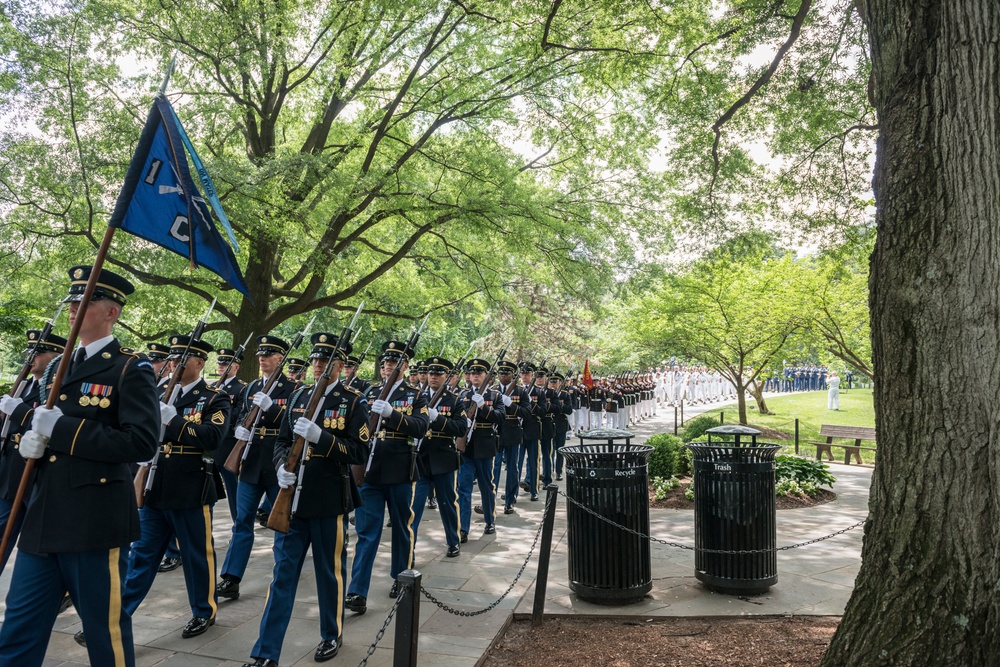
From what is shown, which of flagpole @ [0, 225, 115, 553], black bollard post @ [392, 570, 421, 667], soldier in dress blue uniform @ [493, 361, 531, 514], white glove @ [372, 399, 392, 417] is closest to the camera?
black bollard post @ [392, 570, 421, 667]

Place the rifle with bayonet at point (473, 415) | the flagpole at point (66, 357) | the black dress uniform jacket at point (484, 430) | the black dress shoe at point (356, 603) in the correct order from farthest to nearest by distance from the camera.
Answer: the black dress uniform jacket at point (484, 430)
the rifle with bayonet at point (473, 415)
the black dress shoe at point (356, 603)
the flagpole at point (66, 357)

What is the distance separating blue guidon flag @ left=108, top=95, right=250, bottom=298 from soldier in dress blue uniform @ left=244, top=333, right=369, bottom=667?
138cm

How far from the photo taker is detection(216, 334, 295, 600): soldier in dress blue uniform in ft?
21.0

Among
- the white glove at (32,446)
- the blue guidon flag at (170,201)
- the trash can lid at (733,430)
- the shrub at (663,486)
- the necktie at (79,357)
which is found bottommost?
the shrub at (663,486)

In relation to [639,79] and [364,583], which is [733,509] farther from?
[639,79]

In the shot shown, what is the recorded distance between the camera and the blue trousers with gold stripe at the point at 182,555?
210 inches

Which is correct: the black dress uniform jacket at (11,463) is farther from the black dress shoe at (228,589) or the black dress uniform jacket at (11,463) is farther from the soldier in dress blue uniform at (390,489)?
the soldier in dress blue uniform at (390,489)

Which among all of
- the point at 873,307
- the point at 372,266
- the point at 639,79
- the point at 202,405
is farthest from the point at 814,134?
the point at 372,266

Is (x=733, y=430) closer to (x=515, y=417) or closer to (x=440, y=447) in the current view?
(x=440, y=447)

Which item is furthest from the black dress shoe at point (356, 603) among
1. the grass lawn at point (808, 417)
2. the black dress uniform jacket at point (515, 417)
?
the grass lawn at point (808, 417)

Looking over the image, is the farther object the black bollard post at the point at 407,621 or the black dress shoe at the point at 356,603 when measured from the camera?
the black dress shoe at the point at 356,603

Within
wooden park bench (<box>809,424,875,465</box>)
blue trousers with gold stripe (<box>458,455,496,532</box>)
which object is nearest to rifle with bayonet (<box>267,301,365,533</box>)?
blue trousers with gold stripe (<box>458,455,496,532</box>)

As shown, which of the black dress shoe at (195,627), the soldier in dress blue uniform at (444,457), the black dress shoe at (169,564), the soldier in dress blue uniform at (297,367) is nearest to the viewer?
the black dress shoe at (195,627)

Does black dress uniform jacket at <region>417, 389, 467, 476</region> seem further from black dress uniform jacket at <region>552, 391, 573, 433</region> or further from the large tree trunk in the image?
black dress uniform jacket at <region>552, 391, 573, 433</region>
